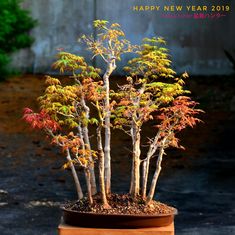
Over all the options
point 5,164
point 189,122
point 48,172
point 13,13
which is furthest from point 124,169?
point 13,13

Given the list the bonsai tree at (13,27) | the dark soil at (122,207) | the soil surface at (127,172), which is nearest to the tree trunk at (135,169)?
the dark soil at (122,207)

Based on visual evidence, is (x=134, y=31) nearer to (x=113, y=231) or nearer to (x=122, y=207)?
(x=122, y=207)

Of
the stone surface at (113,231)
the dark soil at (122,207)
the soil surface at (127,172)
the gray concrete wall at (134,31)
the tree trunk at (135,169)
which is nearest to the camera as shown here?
the stone surface at (113,231)

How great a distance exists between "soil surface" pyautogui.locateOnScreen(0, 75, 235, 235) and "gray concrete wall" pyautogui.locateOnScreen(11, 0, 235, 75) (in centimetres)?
63

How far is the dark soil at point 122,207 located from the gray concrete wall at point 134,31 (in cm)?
841

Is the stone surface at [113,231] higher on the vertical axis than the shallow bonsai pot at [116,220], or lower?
lower

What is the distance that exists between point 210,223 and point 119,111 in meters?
2.38

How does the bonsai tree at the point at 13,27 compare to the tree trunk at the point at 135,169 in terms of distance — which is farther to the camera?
the bonsai tree at the point at 13,27

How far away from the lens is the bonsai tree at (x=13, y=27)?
12.1 m

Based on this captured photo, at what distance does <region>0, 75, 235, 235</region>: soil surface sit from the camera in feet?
19.7

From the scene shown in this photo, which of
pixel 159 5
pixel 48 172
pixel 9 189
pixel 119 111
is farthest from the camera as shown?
pixel 159 5

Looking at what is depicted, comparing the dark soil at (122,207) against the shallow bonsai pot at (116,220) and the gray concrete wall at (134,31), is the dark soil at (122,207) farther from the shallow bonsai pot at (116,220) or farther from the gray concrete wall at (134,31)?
the gray concrete wall at (134,31)

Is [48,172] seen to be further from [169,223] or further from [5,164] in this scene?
[169,223]

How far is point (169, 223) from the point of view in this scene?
137 inches
